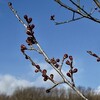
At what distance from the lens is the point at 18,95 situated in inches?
4112

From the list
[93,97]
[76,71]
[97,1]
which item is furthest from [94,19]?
[93,97]

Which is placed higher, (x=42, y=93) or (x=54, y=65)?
(x=42, y=93)

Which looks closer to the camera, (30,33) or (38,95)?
(30,33)

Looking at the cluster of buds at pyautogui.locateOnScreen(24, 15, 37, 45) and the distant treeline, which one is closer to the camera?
the cluster of buds at pyautogui.locateOnScreen(24, 15, 37, 45)

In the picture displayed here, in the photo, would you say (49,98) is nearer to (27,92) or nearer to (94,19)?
(27,92)

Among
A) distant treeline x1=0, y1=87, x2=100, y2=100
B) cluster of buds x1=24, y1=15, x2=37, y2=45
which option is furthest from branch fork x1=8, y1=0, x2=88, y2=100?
distant treeline x1=0, y1=87, x2=100, y2=100

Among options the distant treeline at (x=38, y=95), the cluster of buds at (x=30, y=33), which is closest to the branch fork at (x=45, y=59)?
the cluster of buds at (x=30, y=33)

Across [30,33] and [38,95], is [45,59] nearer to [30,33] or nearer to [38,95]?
[30,33]

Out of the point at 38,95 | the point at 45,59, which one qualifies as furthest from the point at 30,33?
the point at 38,95

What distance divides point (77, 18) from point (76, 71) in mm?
1201

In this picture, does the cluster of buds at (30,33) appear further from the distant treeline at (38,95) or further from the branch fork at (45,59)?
the distant treeline at (38,95)

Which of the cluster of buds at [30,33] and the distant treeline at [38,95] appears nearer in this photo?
the cluster of buds at [30,33]

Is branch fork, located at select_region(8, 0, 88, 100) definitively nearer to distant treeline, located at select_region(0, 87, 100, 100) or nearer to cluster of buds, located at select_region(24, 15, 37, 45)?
cluster of buds, located at select_region(24, 15, 37, 45)

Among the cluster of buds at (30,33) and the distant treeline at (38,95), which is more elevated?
the distant treeline at (38,95)
